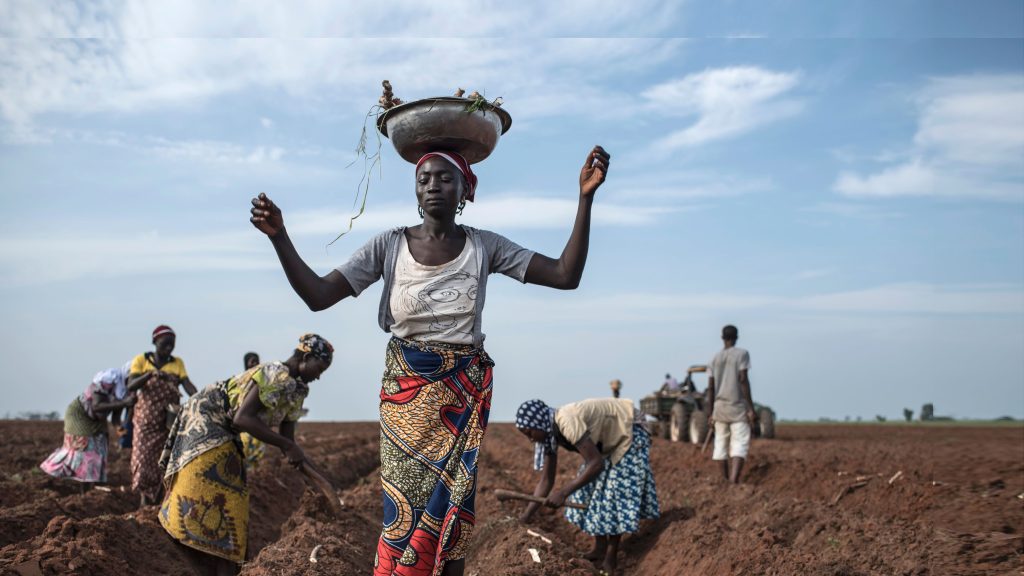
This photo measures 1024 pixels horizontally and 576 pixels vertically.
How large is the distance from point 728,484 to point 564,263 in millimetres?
6771

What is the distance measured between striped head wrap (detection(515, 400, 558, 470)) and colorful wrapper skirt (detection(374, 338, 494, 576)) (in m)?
3.13

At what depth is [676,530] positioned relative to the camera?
704 cm

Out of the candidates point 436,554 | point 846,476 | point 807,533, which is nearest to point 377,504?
point 807,533

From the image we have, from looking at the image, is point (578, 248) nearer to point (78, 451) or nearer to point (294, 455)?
point (294, 455)

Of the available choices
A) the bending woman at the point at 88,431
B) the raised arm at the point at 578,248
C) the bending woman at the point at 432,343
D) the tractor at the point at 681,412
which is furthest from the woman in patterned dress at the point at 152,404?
the tractor at the point at 681,412

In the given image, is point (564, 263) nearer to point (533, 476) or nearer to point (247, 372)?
point (247, 372)

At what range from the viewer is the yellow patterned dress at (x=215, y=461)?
4.60m

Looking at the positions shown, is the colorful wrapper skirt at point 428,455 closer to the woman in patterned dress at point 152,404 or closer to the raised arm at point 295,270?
the raised arm at point 295,270

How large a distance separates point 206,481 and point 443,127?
244cm

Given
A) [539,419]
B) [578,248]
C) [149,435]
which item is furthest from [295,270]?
[149,435]

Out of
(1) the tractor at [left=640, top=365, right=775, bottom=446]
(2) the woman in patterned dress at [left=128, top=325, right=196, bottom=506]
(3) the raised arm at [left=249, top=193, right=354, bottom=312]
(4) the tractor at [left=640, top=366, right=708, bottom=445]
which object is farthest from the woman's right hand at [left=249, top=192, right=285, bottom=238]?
(1) the tractor at [left=640, top=365, right=775, bottom=446]

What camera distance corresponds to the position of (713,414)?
988cm

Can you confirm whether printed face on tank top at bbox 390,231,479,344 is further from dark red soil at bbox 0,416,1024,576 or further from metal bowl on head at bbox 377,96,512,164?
dark red soil at bbox 0,416,1024,576

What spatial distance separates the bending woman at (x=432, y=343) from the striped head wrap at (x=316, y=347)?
153cm
